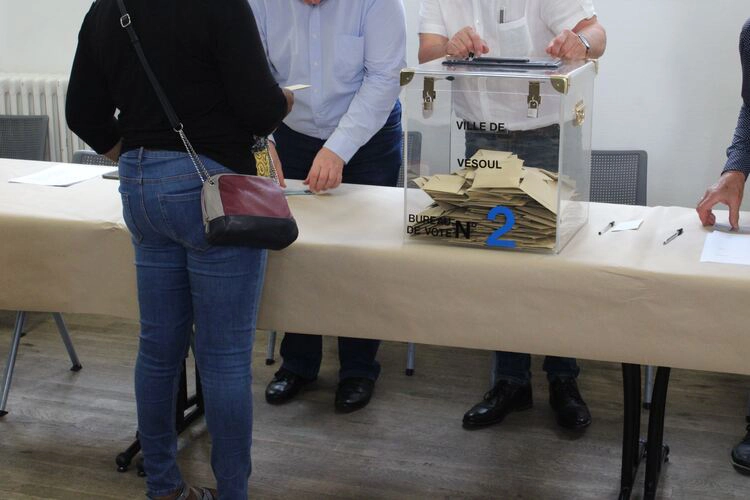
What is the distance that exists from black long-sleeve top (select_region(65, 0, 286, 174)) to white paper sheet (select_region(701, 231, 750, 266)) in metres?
0.95

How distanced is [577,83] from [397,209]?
57cm

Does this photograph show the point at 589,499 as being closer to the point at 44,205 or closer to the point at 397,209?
the point at 397,209

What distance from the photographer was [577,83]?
2.00 meters

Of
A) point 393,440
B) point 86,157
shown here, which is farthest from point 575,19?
point 86,157

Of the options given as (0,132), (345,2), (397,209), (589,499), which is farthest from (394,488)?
(0,132)

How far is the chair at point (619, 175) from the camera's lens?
3242 millimetres

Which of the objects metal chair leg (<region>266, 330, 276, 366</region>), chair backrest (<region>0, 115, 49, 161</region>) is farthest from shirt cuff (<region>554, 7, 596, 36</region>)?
chair backrest (<region>0, 115, 49, 161</region>)

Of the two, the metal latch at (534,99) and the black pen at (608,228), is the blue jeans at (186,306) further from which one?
the black pen at (608,228)

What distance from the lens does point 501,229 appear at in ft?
6.48

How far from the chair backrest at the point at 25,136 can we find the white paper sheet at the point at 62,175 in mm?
1023

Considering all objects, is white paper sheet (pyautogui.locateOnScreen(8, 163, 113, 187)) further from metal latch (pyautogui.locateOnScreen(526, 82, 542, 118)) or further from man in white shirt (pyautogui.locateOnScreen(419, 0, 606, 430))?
metal latch (pyautogui.locateOnScreen(526, 82, 542, 118))

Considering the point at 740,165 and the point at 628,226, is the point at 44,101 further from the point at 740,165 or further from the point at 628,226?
the point at 740,165

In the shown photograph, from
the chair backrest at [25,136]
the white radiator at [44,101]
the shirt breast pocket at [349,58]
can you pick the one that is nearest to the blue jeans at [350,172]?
the shirt breast pocket at [349,58]

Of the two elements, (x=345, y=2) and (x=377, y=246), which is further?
(x=345, y=2)
